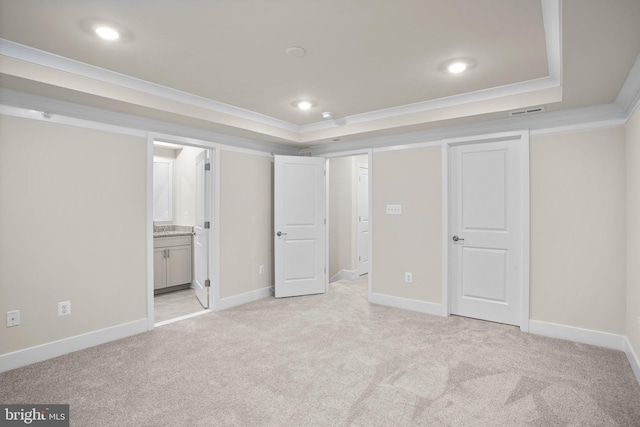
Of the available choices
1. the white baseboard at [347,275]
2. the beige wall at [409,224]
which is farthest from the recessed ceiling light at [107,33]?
the white baseboard at [347,275]

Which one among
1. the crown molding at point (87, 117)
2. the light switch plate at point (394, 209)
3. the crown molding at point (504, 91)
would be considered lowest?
the light switch plate at point (394, 209)

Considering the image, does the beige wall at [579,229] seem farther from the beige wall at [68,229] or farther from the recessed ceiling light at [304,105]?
the beige wall at [68,229]

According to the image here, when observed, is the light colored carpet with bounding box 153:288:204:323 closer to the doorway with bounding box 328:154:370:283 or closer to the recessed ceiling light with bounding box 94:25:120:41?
the doorway with bounding box 328:154:370:283

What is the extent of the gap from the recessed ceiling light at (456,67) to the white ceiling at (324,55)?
11 cm

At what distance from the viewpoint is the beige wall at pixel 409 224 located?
414 cm

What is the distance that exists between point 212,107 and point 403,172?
7.91 ft

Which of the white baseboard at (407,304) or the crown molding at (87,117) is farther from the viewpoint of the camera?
the white baseboard at (407,304)

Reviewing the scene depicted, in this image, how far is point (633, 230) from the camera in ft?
9.20

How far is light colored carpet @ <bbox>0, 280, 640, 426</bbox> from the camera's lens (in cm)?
213

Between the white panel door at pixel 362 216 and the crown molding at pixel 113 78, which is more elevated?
the crown molding at pixel 113 78

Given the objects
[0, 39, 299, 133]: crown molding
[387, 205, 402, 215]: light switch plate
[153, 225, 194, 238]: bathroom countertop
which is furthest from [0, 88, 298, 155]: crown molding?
[387, 205, 402, 215]: light switch plate

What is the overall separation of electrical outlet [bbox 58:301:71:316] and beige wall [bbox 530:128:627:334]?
444cm

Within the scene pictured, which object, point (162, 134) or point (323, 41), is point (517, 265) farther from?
point (162, 134)
